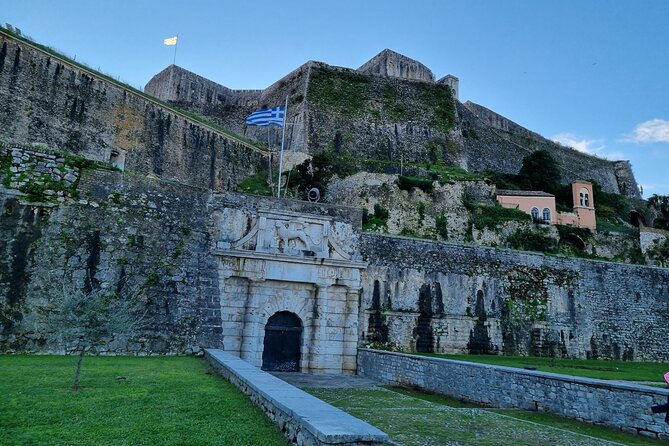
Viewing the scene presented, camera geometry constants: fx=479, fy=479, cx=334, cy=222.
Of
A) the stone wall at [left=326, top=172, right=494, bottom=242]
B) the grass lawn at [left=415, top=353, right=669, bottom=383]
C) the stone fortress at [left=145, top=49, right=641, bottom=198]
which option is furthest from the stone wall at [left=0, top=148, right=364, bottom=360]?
the stone fortress at [left=145, top=49, right=641, bottom=198]

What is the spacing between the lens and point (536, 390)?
10523 mm

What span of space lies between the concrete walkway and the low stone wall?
A: 86 centimetres

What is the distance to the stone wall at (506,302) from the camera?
19.7 m

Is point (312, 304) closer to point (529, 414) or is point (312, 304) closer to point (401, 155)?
point (529, 414)

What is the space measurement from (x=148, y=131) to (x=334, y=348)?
70.2 ft

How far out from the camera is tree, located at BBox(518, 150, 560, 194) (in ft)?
146

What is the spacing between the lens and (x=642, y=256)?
36.3 m

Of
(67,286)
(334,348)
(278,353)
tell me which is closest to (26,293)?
(67,286)

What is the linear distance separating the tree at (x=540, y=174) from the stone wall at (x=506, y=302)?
66.4 feet

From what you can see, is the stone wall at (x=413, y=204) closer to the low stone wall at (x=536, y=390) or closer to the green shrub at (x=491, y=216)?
the green shrub at (x=491, y=216)

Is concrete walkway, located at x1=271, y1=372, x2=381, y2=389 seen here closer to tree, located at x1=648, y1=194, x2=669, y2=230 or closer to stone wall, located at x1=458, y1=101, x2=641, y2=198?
stone wall, located at x1=458, y1=101, x2=641, y2=198

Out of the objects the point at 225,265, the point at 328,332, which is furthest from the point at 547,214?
the point at 225,265

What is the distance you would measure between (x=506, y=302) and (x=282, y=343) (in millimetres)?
10881

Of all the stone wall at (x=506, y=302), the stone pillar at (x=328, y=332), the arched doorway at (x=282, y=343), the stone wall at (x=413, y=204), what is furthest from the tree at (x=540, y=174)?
the arched doorway at (x=282, y=343)
